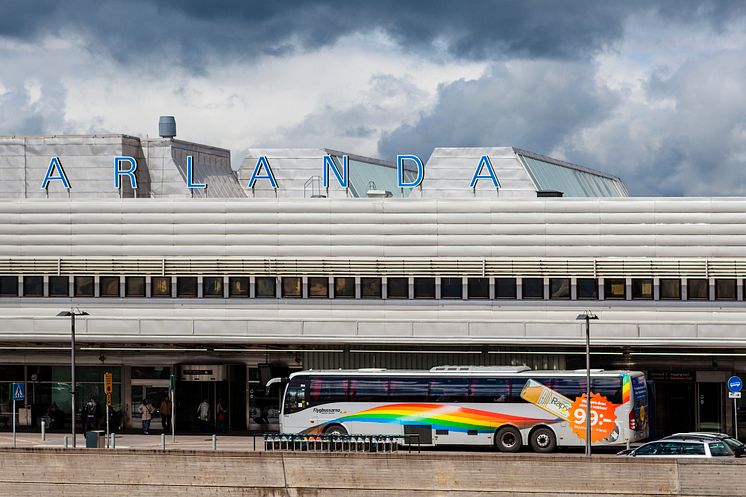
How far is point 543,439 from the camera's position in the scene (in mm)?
63156

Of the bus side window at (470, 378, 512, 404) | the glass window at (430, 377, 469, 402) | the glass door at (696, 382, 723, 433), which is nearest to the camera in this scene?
the bus side window at (470, 378, 512, 404)

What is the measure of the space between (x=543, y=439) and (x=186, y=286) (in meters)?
20.7

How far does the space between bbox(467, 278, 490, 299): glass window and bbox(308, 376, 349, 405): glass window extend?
9823 millimetres

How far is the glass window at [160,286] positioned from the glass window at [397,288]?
35.8 ft

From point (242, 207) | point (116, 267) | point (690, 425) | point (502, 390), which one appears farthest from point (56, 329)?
point (690, 425)

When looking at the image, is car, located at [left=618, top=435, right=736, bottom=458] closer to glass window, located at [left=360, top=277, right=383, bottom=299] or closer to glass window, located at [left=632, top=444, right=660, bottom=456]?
glass window, located at [left=632, top=444, right=660, bottom=456]

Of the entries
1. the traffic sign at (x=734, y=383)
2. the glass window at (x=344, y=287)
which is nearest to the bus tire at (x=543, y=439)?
the traffic sign at (x=734, y=383)

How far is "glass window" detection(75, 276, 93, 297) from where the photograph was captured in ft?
247

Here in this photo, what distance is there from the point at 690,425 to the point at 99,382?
2961cm

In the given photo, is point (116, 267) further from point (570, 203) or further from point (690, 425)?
point (690, 425)

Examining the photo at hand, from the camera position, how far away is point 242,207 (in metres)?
73.6

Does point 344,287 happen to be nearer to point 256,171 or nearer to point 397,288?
point 397,288

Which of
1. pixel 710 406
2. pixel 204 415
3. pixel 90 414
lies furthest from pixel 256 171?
pixel 710 406

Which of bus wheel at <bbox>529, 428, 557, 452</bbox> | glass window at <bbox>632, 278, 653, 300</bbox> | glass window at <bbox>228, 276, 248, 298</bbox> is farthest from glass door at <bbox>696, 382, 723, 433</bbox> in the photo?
glass window at <bbox>228, 276, 248, 298</bbox>
